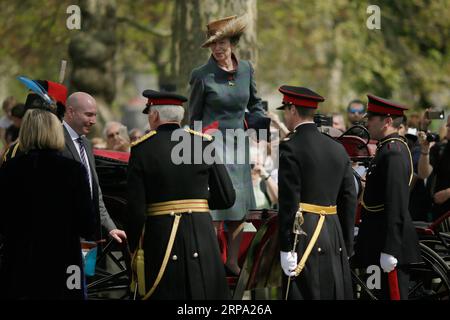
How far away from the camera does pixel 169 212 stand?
820 cm

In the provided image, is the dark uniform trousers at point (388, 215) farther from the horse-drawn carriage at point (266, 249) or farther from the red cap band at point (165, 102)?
the red cap band at point (165, 102)

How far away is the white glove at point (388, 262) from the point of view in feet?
29.7

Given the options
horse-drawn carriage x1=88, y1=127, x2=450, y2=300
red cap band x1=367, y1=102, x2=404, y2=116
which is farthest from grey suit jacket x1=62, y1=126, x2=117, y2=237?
red cap band x1=367, y1=102, x2=404, y2=116

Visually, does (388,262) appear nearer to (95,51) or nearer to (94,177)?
(94,177)

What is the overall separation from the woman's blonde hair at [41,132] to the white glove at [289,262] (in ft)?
5.93

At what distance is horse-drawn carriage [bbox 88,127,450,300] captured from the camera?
902 centimetres

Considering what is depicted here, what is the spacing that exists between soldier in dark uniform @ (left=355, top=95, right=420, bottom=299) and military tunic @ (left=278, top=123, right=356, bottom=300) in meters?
0.53

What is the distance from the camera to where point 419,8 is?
2567 centimetres

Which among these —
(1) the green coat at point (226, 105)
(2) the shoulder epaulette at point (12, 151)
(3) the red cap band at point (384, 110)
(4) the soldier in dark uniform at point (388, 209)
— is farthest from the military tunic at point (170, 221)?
(3) the red cap band at point (384, 110)

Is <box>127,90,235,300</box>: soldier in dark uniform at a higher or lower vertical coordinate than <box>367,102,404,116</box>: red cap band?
lower

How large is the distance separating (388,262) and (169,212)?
1.93 meters

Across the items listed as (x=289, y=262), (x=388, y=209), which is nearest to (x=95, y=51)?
(x=388, y=209)

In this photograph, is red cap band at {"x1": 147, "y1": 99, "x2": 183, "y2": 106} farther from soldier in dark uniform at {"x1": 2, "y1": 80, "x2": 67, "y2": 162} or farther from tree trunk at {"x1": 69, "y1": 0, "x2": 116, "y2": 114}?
tree trunk at {"x1": 69, "y1": 0, "x2": 116, "y2": 114}
